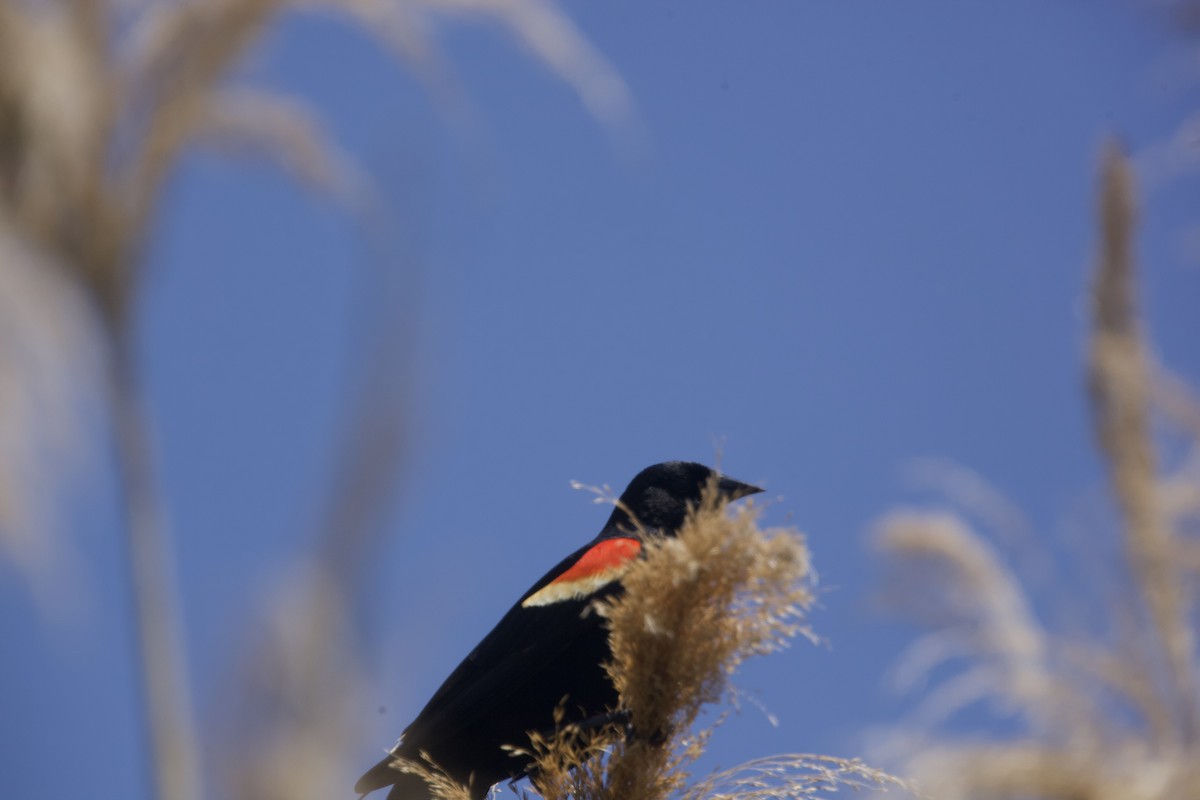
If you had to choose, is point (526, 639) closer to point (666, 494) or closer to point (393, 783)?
point (393, 783)

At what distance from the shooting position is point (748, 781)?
2572mm

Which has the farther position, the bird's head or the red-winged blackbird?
the bird's head

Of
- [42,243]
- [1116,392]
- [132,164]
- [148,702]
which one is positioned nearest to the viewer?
[148,702]

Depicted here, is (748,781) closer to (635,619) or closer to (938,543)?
(635,619)

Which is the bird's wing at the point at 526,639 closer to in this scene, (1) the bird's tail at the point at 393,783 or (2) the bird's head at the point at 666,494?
(1) the bird's tail at the point at 393,783

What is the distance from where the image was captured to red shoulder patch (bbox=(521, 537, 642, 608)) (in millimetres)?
3404

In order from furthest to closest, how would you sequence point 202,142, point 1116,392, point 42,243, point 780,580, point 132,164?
point 1116,392 < point 202,142 < point 132,164 < point 42,243 < point 780,580

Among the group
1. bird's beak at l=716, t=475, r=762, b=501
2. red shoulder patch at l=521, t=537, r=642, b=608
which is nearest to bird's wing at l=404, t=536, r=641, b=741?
red shoulder patch at l=521, t=537, r=642, b=608

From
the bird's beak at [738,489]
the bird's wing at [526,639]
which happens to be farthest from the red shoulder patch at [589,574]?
the bird's beak at [738,489]

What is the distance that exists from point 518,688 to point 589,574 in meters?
0.32

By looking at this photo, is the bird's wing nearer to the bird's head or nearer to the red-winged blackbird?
the red-winged blackbird

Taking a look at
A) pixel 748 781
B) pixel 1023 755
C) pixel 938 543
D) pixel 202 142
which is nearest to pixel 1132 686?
pixel 1023 755

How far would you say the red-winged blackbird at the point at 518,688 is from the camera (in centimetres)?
331

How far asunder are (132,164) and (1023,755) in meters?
3.39
